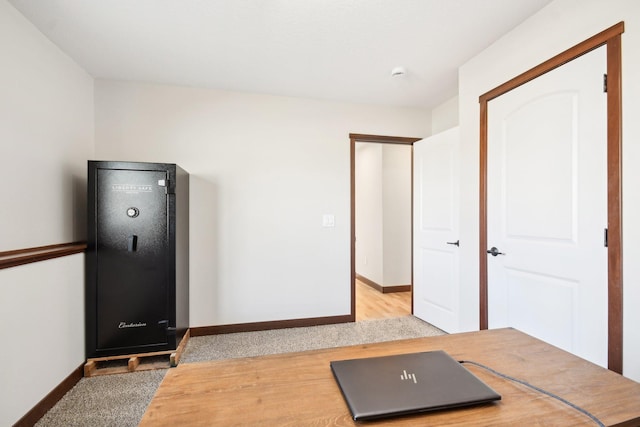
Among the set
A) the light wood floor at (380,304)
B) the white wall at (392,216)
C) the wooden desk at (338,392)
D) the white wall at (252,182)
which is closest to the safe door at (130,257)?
the white wall at (252,182)

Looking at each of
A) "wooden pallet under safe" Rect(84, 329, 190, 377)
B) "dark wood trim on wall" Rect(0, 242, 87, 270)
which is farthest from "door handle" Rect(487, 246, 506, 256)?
"dark wood trim on wall" Rect(0, 242, 87, 270)

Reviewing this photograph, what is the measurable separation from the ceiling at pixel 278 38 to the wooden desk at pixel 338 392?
188 cm

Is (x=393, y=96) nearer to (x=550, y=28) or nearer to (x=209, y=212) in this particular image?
(x=550, y=28)

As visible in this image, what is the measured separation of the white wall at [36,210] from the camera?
1609 millimetres

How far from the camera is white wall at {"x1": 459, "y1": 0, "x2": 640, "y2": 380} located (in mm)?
1417

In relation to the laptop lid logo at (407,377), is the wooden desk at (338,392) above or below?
below

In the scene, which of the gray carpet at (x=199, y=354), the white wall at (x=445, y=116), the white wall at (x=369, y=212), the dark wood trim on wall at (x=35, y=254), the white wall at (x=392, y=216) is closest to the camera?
the dark wood trim on wall at (x=35, y=254)

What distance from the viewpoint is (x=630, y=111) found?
1426mm

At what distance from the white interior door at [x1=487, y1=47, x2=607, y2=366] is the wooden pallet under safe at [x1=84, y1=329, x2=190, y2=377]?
249 centimetres

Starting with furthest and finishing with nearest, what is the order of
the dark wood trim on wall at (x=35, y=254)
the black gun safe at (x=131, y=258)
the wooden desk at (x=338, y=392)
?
the black gun safe at (x=131, y=258), the dark wood trim on wall at (x=35, y=254), the wooden desk at (x=338, y=392)

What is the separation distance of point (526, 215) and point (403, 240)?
108 inches

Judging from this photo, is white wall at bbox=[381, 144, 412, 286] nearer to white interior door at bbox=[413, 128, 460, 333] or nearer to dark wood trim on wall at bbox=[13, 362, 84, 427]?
white interior door at bbox=[413, 128, 460, 333]

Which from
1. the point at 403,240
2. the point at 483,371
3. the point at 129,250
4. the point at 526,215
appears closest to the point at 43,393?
the point at 129,250

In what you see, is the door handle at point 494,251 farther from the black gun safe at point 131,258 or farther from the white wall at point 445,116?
the black gun safe at point 131,258
